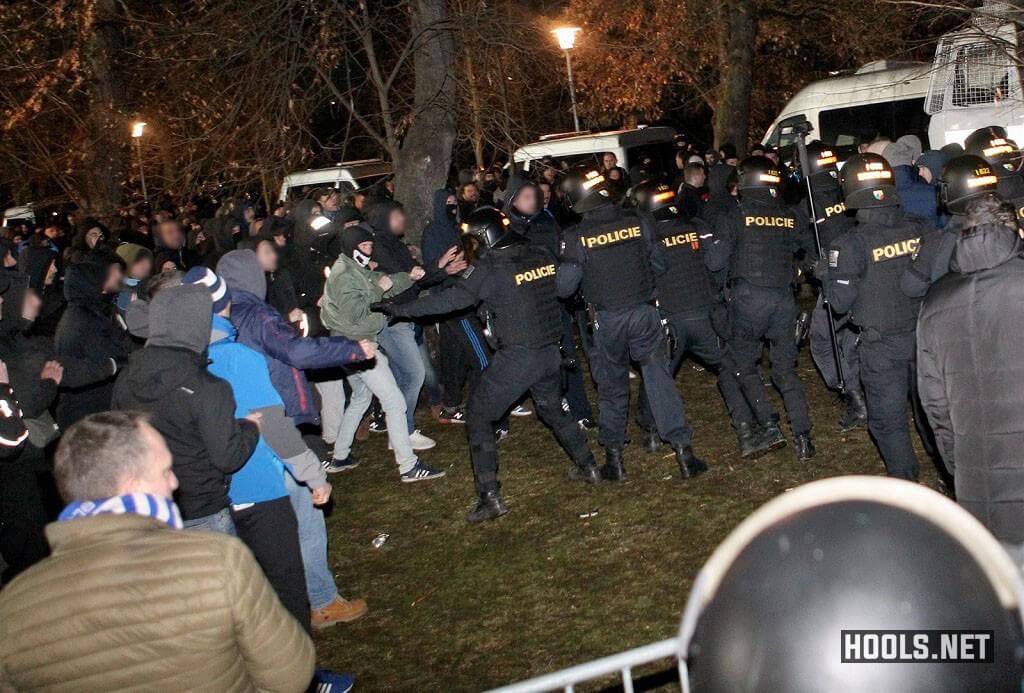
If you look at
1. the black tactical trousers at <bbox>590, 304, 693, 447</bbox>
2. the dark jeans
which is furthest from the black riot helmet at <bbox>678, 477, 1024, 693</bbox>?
the black tactical trousers at <bbox>590, 304, 693, 447</bbox>

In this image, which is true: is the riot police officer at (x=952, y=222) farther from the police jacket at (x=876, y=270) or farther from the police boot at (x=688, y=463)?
the police boot at (x=688, y=463)

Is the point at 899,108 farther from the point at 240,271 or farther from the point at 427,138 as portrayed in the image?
the point at 240,271

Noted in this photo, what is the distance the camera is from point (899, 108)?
16141 mm

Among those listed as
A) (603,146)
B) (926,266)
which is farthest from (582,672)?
(603,146)

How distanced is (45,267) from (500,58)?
4380 millimetres

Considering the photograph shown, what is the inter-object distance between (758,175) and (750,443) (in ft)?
6.39

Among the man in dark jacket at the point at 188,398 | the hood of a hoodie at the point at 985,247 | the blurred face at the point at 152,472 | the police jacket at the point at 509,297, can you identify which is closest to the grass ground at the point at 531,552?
the police jacket at the point at 509,297

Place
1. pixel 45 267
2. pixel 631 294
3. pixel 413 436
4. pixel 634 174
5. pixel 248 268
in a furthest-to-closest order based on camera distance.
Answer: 1. pixel 634 174
2. pixel 413 436
3. pixel 45 267
4. pixel 631 294
5. pixel 248 268

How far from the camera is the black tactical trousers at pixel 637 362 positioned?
716cm

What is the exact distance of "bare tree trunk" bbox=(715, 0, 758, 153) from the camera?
19688mm

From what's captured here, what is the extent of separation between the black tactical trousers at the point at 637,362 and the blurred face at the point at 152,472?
4613 mm

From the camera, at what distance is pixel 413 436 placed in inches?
355

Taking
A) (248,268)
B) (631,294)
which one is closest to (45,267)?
(248,268)

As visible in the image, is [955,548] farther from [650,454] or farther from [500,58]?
[500,58]
